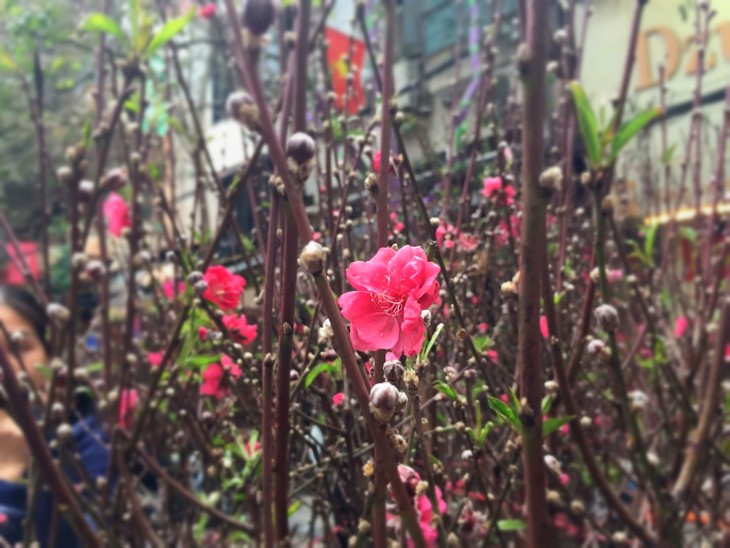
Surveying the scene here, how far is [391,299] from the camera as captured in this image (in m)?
0.50

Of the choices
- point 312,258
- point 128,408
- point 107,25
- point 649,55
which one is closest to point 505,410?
point 312,258

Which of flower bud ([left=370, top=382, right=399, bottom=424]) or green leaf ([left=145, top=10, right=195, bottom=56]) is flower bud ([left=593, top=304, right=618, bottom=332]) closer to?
flower bud ([left=370, top=382, right=399, bottom=424])

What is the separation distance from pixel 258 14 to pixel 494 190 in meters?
0.54

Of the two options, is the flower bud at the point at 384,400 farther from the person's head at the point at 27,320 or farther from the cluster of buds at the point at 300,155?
the person's head at the point at 27,320

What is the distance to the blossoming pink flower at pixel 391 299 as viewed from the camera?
0.49 m

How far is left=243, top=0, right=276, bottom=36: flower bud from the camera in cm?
51

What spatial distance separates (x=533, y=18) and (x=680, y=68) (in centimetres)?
530

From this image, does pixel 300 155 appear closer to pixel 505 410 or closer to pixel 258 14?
pixel 258 14

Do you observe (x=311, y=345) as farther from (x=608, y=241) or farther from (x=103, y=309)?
(x=608, y=241)

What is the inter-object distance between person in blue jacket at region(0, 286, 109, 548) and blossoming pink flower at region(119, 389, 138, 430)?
0.06 metres

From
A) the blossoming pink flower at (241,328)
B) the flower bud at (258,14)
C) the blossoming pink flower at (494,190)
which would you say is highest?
the flower bud at (258,14)

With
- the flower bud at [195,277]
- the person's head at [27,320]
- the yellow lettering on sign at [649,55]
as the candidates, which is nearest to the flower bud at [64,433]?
the flower bud at [195,277]

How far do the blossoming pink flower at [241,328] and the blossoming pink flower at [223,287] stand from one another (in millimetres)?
23

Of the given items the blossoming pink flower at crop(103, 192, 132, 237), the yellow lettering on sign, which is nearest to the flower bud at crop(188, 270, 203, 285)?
the blossoming pink flower at crop(103, 192, 132, 237)
